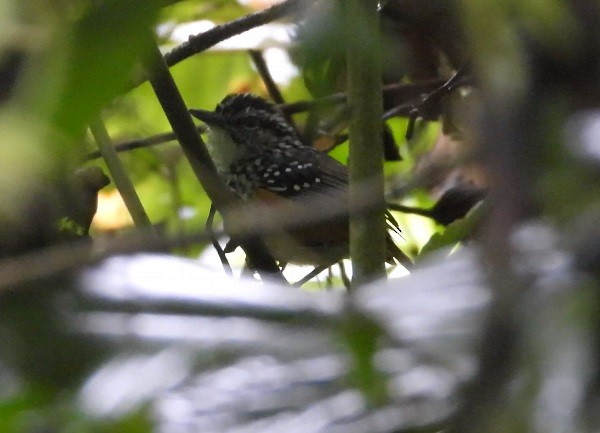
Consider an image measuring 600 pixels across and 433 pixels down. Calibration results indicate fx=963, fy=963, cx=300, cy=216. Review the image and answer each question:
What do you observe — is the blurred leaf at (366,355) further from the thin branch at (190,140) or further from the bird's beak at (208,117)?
the bird's beak at (208,117)

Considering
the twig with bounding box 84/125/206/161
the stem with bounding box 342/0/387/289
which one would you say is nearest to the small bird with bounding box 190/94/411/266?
the twig with bounding box 84/125/206/161

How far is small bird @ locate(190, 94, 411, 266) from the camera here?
2789 millimetres

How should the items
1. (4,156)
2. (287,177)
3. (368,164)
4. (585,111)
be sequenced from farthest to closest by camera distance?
(287,177) < (368,164) < (585,111) < (4,156)

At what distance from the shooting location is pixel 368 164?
1479 mm

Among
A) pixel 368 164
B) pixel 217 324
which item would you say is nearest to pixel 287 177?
pixel 368 164

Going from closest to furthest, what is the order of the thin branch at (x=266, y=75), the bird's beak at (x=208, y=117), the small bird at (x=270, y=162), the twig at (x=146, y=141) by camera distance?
the twig at (x=146, y=141) < the thin branch at (x=266, y=75) < the bird's beak at (x=208, y=117) < the small bird at (x=270, y=162)

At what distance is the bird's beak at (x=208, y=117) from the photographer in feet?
8.54

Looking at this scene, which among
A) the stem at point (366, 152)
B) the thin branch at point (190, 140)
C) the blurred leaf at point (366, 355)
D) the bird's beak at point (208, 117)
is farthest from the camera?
the bird's beak at point (208, 117)

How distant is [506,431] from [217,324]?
0.17m

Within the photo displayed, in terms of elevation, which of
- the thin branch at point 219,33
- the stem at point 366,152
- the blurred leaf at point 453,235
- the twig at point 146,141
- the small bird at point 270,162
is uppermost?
the small bird at point 270,162

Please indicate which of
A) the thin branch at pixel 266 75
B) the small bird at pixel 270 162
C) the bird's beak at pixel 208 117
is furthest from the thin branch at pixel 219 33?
the small bird at pixel 270 162

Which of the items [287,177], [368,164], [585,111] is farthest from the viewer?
[287,177]

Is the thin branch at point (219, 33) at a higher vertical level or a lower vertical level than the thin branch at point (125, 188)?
higher

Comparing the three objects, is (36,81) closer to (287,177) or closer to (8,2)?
(8,2)
